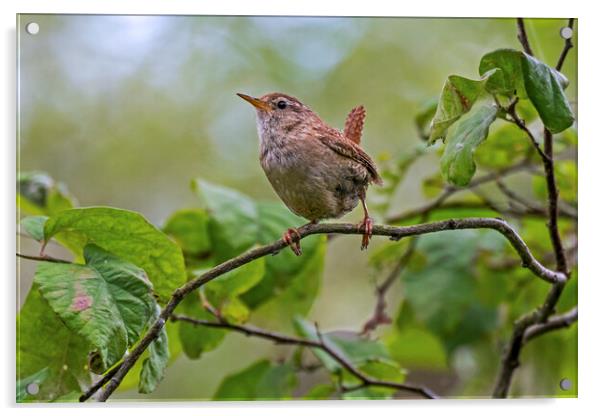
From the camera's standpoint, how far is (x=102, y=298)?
1.00 metres

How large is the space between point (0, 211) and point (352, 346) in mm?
749

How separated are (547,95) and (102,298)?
2.10 feet

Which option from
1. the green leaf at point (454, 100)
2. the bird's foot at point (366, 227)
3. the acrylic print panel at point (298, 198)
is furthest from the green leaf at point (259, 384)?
the green leaf at point (454, 100)

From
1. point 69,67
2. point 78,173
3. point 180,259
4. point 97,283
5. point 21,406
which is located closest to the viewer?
point 97,283

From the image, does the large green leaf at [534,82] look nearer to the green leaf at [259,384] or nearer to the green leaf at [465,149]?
the green leaf at [465,149]

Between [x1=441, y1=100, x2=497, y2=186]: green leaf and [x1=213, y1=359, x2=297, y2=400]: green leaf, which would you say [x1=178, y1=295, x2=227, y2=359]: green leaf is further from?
[x1=441, y1=100, x2=497, y2=186]: green leaf

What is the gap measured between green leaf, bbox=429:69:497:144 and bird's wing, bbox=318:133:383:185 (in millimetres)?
253

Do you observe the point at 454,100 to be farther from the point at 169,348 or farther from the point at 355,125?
the point at 169,348

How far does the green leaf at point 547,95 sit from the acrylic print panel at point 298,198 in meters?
0.13

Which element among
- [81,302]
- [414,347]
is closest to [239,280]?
[81,302]

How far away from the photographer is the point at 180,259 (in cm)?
113
